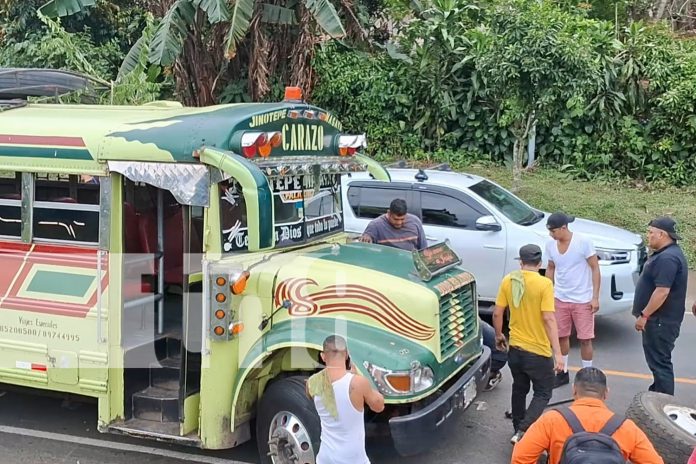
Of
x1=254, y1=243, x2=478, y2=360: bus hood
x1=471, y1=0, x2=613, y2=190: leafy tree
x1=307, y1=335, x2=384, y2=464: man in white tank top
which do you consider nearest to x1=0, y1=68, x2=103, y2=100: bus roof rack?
x1=254, y1=243, x2=478, y2=360: bus hood

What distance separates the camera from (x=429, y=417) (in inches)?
199

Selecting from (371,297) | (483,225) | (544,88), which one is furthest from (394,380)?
(544,88)

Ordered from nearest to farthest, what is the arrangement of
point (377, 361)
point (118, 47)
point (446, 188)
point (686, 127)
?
1. point (377, 361)
2. point (446, 188)
3. point (686, 127)
4. point (118, 47)

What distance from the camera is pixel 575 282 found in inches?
283

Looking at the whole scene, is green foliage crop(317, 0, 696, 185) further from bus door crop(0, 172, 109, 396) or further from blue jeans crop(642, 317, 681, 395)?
bus door crop(0, 172, 109, 396)

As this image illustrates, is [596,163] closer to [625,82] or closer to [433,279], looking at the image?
[625,82]

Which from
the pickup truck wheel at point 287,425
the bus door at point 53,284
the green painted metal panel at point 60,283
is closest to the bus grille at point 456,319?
the pickup truck wheel at point 287,425

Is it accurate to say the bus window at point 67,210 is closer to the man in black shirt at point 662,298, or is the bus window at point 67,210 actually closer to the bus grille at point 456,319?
the bus grille at point 456,319

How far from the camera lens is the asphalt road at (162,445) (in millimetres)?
5918

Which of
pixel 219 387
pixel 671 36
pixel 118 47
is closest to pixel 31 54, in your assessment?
pixel 118 47

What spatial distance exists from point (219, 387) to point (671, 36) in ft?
50.0

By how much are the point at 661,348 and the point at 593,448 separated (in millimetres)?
3476

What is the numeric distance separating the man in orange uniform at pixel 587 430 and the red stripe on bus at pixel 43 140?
11.8 feet

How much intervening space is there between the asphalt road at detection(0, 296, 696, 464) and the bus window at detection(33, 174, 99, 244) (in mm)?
1661
